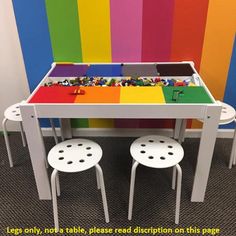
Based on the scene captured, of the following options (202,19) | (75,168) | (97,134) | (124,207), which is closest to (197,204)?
(124,207)

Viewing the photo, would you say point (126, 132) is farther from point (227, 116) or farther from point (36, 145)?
point (36, 145)

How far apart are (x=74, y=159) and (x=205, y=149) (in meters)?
0.72

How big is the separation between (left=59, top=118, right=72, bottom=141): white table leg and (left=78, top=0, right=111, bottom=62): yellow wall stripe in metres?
0.56

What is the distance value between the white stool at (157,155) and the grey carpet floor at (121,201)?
4.0 inches

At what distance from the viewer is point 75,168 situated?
1252 mm

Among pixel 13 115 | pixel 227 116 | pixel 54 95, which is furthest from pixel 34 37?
pixel 227 116

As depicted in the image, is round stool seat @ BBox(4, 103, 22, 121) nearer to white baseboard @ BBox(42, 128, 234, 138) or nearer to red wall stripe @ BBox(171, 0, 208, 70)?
white baseboard @ BBox(42, 128, 234, 138)

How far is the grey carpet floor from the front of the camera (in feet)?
4.72

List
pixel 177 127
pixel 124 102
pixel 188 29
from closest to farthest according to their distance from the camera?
pixel 124 102
pixel 188 29
pixel 177 127

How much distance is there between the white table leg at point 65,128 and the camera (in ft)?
6.91

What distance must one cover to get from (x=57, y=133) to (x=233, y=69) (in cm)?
157

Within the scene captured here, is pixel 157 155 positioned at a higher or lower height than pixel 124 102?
lower

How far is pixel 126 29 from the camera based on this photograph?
1760mm

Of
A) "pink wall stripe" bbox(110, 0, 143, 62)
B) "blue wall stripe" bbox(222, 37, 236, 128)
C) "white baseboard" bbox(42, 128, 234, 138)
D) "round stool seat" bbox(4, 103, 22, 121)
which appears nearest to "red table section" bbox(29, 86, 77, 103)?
"round stool seat" bbox(4, 103, 22, 121)
